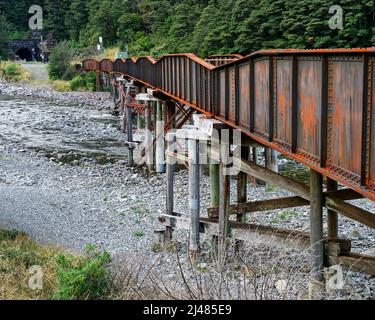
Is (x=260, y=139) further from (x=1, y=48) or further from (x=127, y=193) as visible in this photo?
(x=1, y=48)

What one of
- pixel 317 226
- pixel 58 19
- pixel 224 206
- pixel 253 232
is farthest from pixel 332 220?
pixel 58 19

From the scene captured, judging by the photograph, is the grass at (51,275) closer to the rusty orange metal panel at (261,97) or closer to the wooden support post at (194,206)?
the wooden support post at (194,206)

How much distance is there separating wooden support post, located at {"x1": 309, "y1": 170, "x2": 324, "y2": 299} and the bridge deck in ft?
2.29

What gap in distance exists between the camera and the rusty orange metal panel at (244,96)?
33.6 ft

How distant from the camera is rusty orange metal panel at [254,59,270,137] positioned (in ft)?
30.3

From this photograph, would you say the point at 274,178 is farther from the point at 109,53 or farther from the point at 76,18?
the point at 76,18

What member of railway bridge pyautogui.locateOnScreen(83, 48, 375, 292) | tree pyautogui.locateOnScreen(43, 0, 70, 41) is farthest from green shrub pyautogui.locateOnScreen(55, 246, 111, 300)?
tree pyautogui.locateOnScreen(43, 0, 70, 41)

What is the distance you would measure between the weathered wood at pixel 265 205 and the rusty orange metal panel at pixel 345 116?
376 cm

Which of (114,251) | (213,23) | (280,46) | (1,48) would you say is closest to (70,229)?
(114,251)

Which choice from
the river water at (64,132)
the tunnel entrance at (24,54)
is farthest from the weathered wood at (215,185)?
the tunnel entrance at (24,54)

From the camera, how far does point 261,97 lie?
9531 millimetres

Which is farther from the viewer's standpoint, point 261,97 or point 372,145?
point 261,97

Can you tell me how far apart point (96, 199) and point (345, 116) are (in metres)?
12.3

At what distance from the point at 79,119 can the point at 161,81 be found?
19195 mm
